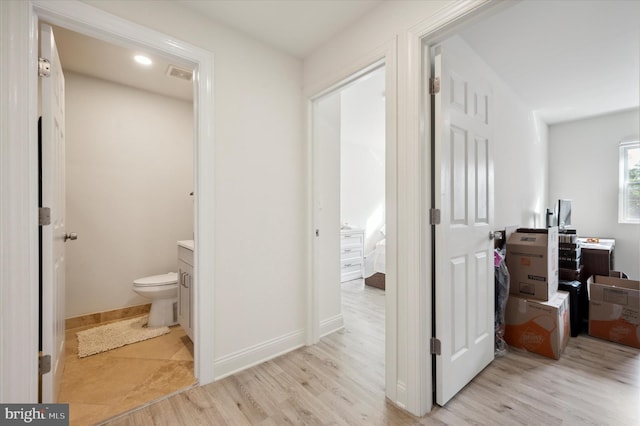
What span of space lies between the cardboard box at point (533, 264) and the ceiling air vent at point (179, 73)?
346 cm

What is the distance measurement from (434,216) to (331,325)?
1612 mm

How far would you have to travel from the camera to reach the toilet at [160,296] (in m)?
2.64

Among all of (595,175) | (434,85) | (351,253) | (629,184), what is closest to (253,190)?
(434,85)

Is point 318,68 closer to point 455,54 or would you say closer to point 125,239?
point 455,54

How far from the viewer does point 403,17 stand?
1653 mm

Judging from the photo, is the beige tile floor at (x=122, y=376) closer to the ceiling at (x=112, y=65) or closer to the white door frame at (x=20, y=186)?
the white door frame at (x=20, y=186)

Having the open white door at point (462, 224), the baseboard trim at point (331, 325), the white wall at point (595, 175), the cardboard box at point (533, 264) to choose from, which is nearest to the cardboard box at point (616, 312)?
the cardboard box at point (533, 264)

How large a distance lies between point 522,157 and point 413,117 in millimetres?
2799

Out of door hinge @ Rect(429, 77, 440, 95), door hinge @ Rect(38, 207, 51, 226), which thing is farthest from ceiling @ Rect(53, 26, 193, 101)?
door hinge @ Rect(429, 77, 440, 95)

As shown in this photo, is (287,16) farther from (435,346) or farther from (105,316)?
(105,316)

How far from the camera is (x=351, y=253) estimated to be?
186 inches

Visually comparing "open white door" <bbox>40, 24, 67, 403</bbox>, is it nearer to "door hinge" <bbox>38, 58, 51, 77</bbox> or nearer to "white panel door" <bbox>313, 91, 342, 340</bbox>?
"door hinge" <bbox>38, 58, 51, 77</bbox>

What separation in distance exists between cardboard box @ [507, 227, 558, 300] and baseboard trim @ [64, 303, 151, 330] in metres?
3.82

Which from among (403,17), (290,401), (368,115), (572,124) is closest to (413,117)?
(403,17)
